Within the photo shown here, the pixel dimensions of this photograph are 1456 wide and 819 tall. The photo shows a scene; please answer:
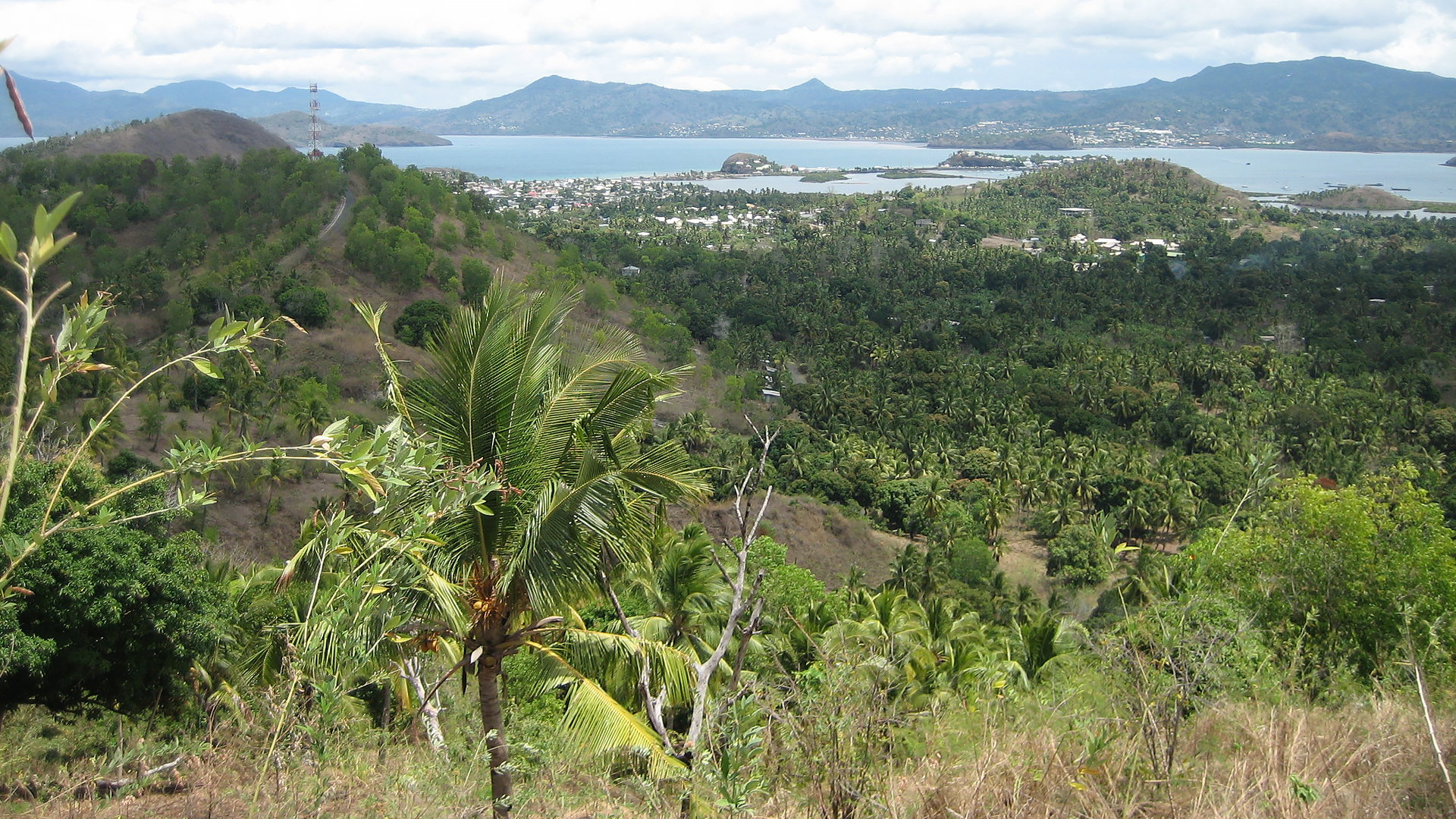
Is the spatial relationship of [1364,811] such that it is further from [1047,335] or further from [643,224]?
[643,224]

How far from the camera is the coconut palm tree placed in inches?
168

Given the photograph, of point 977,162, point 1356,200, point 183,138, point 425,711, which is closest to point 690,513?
point 425,711

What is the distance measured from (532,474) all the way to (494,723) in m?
1.25

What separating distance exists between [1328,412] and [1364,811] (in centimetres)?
3677

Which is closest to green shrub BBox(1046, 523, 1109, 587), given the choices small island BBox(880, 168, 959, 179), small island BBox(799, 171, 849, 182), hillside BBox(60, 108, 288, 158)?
hillside BBox(60, 108, 288, 158)

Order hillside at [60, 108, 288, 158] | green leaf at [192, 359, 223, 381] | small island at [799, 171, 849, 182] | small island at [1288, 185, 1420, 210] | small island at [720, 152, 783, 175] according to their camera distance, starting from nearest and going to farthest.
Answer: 1. green leaf at [192, 359, 223, 381]
2. hillside at [60, 108, 288, 158]
3. small island at [1288, 185, 1420, 210]
4. small island at [799, 171, 849, 182]
5. small island at [720, 152, 783, 175]

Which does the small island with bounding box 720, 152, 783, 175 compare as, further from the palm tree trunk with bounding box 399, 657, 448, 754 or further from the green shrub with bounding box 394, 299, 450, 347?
the palm tree trunk with bounding box 399, 657, 448, 754

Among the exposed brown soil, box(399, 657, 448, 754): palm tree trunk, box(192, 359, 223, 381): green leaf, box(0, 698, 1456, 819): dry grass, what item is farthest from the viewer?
the exposed brown soil

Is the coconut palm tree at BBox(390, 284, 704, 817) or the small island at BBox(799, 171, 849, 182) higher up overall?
the small island at BBox(799, 171, 849, 182)

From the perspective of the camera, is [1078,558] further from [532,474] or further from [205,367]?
[205,367]

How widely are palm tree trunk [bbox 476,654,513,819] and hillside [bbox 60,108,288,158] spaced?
59541 millimetres

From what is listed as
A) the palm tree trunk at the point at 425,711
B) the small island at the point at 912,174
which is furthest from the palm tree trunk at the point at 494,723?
the small island at the point at 912,174

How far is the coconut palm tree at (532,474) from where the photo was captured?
427cm

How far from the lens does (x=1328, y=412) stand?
34.7 metres
